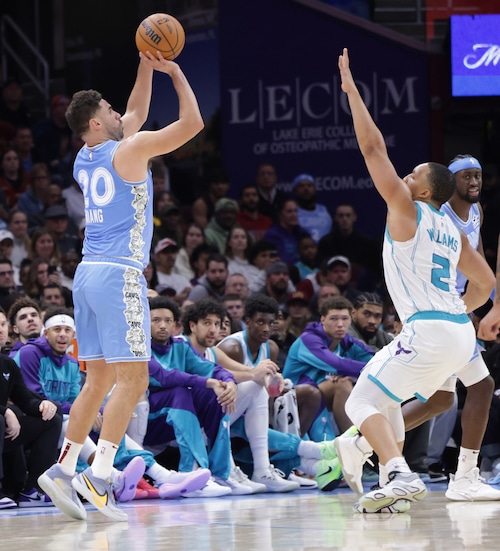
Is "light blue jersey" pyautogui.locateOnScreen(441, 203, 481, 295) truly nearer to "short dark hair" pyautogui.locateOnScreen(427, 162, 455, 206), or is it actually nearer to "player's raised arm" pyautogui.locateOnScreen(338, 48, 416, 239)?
"short dark hair" pyautogui.locateOnScreen(427, 162, 455, 206)

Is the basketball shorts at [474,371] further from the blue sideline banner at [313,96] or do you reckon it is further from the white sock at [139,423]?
the blue sideline banner at [313,96]

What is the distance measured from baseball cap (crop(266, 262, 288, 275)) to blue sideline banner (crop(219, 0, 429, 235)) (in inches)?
124

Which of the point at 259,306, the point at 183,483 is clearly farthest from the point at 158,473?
the point at 259,306

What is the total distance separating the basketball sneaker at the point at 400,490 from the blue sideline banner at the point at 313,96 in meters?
9.39

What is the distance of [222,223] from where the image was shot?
1302cm

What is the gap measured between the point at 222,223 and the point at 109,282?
282 inches

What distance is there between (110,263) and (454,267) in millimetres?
1840

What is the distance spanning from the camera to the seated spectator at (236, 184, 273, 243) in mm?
13562

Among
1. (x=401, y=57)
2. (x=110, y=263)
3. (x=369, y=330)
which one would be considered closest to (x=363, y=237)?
(x=401, y=57)

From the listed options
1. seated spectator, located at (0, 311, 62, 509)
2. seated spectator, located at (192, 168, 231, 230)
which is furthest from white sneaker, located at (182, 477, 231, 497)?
seated spectator, located at (192, 168, 231, 230)

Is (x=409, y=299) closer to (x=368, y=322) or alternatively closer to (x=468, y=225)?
(x=468, y=225)

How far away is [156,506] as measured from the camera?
22.6ft

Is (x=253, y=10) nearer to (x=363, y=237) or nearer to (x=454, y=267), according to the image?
(x=363, y=237)

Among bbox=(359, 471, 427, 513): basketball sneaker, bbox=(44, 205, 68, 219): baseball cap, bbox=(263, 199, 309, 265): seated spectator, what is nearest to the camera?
bbox=(359, 471, 427, 513): basketball sneaker
